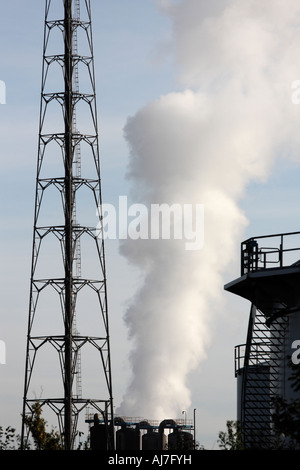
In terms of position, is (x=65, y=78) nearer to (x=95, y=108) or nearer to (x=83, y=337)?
(x=95, y=108)

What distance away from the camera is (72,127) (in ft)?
178

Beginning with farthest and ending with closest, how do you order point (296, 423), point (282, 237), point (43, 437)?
point (43, 437) → point (282, 237) → point (296, 423)

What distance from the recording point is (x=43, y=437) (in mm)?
62688

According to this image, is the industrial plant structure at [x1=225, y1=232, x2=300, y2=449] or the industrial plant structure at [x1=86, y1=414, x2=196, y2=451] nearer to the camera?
the industrial plant structure at [x1=225, y1=232, x2=300, y2=449]

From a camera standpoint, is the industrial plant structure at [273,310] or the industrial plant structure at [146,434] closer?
the industrial plant structure at [273,310]

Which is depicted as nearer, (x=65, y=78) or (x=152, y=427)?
(x=65, y=78)

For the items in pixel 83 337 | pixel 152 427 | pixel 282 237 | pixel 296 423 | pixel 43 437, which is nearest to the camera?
pixel 296 423

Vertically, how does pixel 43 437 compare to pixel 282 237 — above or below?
below

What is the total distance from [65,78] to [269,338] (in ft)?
74.1

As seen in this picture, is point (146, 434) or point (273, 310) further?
point (146, 434)

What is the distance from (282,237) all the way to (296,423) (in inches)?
491
